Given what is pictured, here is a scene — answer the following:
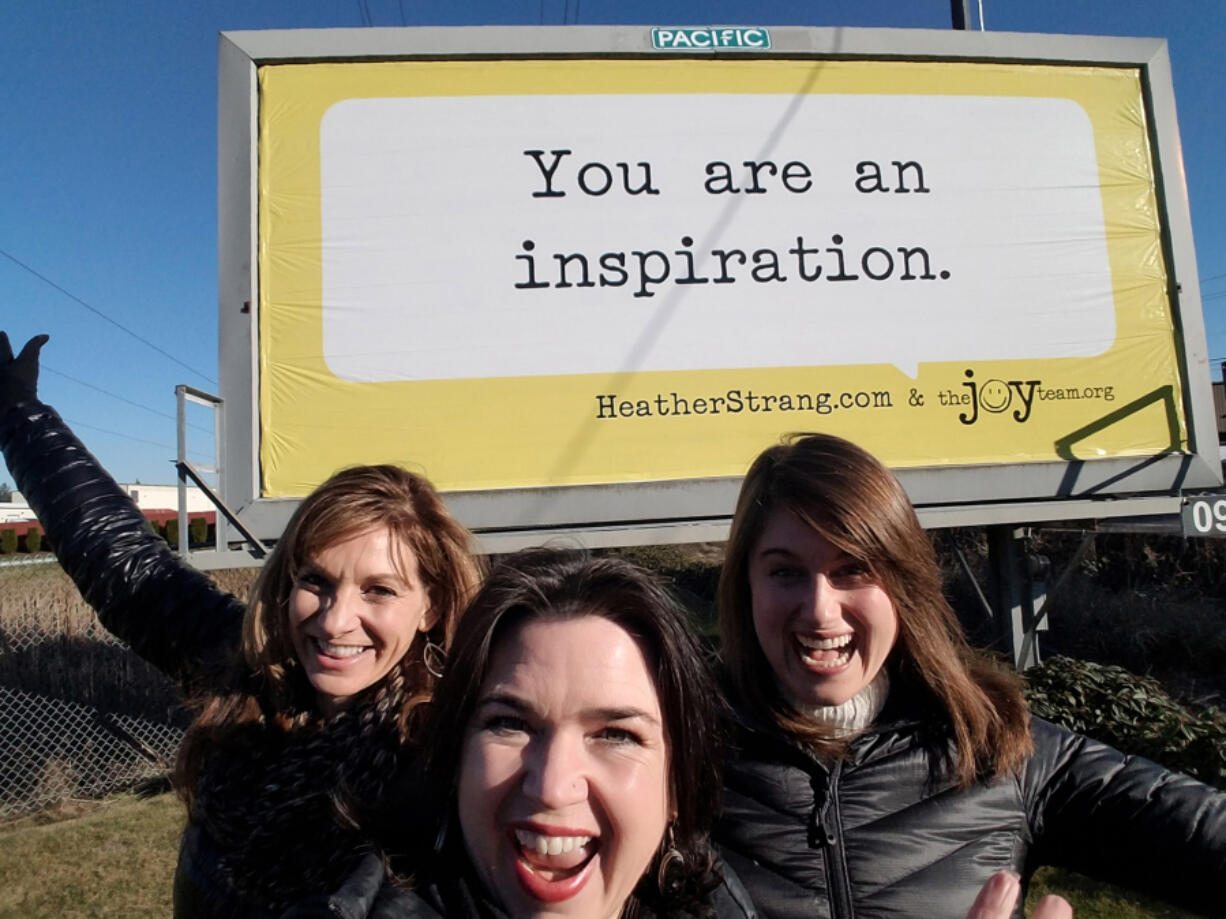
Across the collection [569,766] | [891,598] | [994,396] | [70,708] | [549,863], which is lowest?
[70,708]

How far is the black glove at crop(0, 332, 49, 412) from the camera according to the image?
82.0 inches

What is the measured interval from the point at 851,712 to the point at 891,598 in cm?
21

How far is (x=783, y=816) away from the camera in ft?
3.77

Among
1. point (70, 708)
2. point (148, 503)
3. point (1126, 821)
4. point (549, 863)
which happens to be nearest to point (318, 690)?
point (549, 863)

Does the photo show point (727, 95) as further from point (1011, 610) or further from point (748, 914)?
point (748, 914)

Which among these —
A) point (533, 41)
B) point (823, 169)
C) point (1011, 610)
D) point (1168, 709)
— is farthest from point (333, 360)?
point (1168, 709)

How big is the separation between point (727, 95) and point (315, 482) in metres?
2.56

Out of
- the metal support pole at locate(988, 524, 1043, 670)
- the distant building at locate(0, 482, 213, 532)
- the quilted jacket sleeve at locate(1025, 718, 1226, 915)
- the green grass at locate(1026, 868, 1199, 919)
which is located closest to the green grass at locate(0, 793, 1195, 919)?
the green grass at locate(1026, 868, 1199, 919)

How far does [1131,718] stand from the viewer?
10.2ft

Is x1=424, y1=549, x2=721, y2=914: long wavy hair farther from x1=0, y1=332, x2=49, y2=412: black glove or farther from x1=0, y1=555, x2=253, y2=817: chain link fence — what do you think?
x1=0, y1=555, x2=253, y2=817: chain link fence

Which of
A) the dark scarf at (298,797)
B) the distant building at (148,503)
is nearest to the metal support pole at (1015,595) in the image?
the dark scarf at (298,797)

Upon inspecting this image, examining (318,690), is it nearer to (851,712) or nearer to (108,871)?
(851,712)

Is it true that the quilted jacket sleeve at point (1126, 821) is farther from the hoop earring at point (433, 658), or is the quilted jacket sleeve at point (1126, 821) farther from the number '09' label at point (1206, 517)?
the number '09' label at point (1206, 517)

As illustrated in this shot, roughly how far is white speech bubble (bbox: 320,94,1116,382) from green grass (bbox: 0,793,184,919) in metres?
2.68
